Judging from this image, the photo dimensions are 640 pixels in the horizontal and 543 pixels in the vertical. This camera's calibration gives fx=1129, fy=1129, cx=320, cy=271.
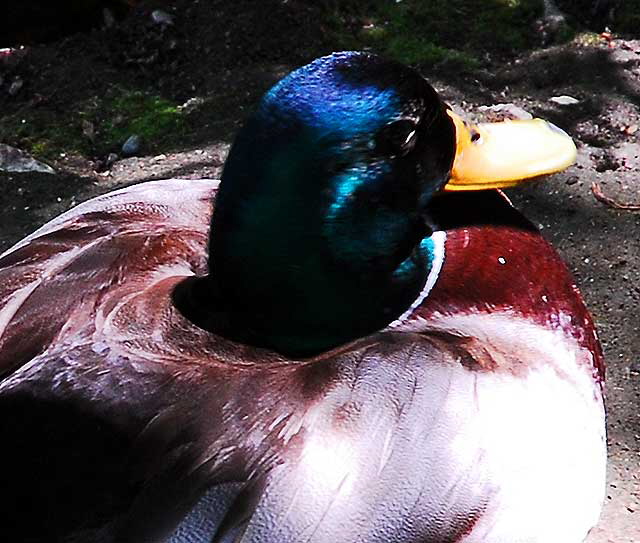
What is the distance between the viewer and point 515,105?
3574 millimetres

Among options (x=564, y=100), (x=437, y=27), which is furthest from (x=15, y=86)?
(x=564, y=100)

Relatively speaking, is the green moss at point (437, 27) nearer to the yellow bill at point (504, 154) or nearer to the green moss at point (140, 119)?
the green moss at point (140, 119)

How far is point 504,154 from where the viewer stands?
6.23 ft

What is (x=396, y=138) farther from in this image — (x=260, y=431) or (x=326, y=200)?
(x=260, y=431)

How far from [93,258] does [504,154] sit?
0.70 meters

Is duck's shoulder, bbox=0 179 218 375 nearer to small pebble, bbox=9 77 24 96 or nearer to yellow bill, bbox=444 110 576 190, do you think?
yellow bill, bbox=444 110 576 190

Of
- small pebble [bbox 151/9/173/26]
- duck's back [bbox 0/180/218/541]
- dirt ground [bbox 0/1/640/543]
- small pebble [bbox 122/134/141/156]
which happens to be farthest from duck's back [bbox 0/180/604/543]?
small pebble [bbox 151/9/173/26]

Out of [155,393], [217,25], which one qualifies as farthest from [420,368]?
[217,25]

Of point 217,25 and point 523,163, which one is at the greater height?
point 523,163

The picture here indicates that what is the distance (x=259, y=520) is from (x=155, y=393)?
228mm

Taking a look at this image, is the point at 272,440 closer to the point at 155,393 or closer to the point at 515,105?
the point at 155,393

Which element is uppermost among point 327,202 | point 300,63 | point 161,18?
point 327,202

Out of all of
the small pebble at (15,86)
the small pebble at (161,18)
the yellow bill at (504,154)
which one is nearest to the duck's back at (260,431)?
the yellow bill at (504,154)

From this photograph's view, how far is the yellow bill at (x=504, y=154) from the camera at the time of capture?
1.86m
